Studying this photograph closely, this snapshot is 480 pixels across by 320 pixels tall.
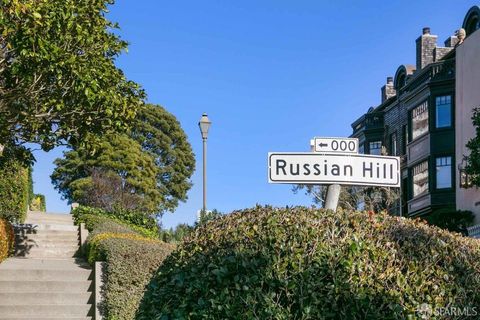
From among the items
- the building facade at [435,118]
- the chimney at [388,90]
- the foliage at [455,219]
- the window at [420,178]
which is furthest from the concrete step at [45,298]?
the chimney at [388,90]

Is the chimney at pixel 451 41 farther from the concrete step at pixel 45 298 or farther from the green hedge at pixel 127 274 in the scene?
the concrete step at pixel 45 298

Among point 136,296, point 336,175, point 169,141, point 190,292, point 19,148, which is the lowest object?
point 136,296

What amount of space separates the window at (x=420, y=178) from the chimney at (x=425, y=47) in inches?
255

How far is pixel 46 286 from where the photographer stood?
47.3 ft

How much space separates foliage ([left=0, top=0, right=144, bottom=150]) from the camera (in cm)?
1257

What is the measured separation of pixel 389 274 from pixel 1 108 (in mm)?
11497

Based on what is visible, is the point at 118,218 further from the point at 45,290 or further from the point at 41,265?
the point at 45,290

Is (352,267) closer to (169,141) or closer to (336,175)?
(336,175)

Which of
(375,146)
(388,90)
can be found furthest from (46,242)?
(388,90)

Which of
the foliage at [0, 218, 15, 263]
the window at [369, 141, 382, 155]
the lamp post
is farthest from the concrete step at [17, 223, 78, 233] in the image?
the window at [369, 141, 382, 155]

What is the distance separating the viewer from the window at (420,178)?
36.0 meters

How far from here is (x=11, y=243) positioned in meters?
18.4

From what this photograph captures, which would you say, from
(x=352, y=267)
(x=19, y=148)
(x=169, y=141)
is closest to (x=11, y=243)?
(x=19, y=148)

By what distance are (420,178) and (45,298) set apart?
2658 cm
